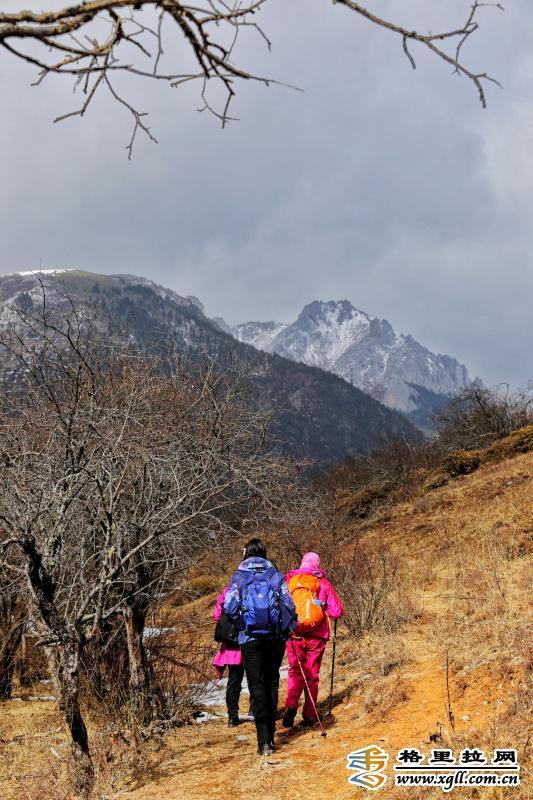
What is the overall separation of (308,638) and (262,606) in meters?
1.02

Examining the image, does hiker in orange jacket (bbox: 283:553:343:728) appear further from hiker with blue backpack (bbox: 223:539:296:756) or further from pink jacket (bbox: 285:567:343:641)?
hiker with blue backpack (bbox: 223:539:296:756)

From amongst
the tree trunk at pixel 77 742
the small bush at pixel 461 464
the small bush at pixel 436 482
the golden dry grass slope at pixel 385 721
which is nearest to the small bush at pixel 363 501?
the small bush at pixel 436 482

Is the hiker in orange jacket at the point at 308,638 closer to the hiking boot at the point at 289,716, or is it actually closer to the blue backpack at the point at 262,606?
the hiking boot at the point at 289,716

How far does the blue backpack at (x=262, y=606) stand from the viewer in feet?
17.3

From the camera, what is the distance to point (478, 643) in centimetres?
617

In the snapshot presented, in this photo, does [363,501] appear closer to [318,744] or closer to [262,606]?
[318,744]

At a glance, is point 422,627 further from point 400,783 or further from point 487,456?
point 487,456

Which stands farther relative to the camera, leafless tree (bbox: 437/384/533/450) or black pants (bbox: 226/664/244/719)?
leafless tree (bbox: 437/384/533/450)

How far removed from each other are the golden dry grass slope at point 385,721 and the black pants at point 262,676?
0.84 ft

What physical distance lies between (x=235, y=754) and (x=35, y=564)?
2825 mm

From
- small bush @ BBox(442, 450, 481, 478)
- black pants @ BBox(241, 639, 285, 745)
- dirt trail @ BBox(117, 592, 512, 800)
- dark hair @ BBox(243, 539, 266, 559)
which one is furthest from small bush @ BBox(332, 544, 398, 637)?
small bush @ BBox(442, 450, 481, 478)

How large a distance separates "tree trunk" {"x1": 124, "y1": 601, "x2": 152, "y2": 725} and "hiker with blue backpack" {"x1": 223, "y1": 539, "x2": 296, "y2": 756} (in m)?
1.32

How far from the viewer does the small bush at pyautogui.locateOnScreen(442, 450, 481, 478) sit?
22.1 metres

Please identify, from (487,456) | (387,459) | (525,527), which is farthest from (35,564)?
(387,459)
